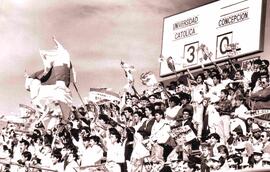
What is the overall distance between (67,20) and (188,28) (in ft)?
10.6

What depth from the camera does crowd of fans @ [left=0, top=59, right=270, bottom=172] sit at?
622cm

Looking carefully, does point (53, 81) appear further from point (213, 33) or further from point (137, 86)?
point (213, 33)

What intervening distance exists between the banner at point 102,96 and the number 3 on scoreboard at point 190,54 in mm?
1392

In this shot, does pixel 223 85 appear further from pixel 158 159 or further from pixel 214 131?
pixel 158 159

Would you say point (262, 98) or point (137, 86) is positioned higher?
point (137, 86)

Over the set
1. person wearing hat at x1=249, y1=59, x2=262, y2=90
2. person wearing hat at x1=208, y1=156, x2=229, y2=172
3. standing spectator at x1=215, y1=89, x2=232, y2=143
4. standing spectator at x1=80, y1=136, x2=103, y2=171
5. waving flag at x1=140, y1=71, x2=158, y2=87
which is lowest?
person wearing hat at x1=208, y1=156, x2=229, y2=172

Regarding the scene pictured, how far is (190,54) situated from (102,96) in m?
1.79

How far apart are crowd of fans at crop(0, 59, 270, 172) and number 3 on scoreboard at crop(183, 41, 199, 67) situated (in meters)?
1.66

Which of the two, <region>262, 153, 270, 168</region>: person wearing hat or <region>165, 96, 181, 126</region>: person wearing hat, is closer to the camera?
<region>262, 153, 270, 168</region>: person wearing hat

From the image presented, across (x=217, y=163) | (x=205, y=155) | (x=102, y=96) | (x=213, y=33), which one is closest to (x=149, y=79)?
(x=102, y=96)

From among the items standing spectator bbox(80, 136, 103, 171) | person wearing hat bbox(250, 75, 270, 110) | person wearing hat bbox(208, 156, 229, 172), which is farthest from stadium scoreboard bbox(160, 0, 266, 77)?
person wearing hat bbox(208, 156, 229, 172)

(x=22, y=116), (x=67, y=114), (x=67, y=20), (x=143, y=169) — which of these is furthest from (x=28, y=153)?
(x=67, y=20)

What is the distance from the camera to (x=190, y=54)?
1047cm

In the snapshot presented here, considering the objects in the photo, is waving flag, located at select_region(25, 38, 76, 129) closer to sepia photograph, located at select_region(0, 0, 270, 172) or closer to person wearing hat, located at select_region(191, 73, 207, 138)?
sepia photograph, located at select_region(0, 0, 270, 172)
